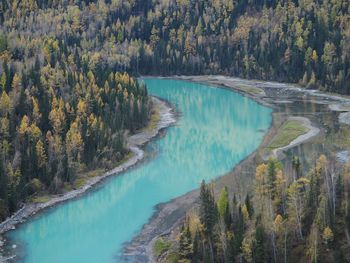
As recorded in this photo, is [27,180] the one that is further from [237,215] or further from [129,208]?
[237,215]

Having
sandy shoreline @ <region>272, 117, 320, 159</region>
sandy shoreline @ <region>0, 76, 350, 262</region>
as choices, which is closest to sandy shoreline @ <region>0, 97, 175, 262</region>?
sandy shoreline @ <region>0, 76, 350, 262</region>

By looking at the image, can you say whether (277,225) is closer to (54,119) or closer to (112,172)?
(112,172)

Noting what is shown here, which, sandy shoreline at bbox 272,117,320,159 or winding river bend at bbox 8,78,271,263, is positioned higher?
sandy shoreline at bbox 272,117,320,159

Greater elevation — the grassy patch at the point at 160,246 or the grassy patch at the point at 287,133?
the grassy patch at the point at 287,133

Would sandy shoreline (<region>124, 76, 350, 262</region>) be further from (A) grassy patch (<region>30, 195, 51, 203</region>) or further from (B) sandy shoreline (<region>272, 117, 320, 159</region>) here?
(A) grassy patch (<region>30, 195, 51, 203</region>)

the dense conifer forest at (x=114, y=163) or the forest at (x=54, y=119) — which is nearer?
the dense conifer forest at (x=114, y=163)

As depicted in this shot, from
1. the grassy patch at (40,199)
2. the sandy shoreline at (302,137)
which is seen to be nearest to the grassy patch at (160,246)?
the grassy patch at (40,199)

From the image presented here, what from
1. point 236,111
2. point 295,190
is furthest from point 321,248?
point 236,111

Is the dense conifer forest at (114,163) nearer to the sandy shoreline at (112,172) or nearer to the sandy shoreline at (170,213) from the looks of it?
the sandy shoreline at (112,172)
